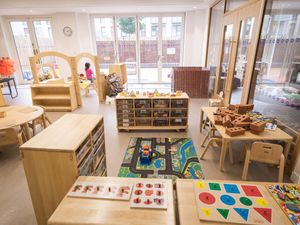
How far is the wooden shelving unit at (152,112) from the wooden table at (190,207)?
2.24m

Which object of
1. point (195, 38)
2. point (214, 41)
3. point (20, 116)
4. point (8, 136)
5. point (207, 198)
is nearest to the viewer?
point (207, 198)

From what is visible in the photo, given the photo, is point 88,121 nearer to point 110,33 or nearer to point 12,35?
point 110,33

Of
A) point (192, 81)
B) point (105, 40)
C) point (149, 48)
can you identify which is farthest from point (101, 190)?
point (105, 40)

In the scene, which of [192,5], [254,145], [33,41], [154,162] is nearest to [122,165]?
[154,162]

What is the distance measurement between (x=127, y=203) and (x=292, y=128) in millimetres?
2461

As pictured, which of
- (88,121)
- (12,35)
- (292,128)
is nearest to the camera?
(88,121)

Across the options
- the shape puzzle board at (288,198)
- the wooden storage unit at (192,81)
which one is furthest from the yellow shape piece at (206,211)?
the wooden storage unit at (192,81)

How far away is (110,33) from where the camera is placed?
25.1 feet

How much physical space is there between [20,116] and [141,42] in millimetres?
5827

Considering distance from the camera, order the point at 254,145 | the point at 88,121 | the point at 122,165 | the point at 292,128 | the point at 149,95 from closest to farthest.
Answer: the point at 88,121
the point at 254,145
the point at 292,128
the point at 122,165
the point at 149,95

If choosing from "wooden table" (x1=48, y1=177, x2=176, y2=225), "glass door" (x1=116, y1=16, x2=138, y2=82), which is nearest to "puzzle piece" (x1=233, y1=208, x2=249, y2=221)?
"wooden table" (x1=48, y1=177, x2=176, y2=225)

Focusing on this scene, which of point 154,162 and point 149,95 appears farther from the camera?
point 149,95

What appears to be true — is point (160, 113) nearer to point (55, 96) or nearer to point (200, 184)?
point (200, 184)

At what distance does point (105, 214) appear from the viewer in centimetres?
114
